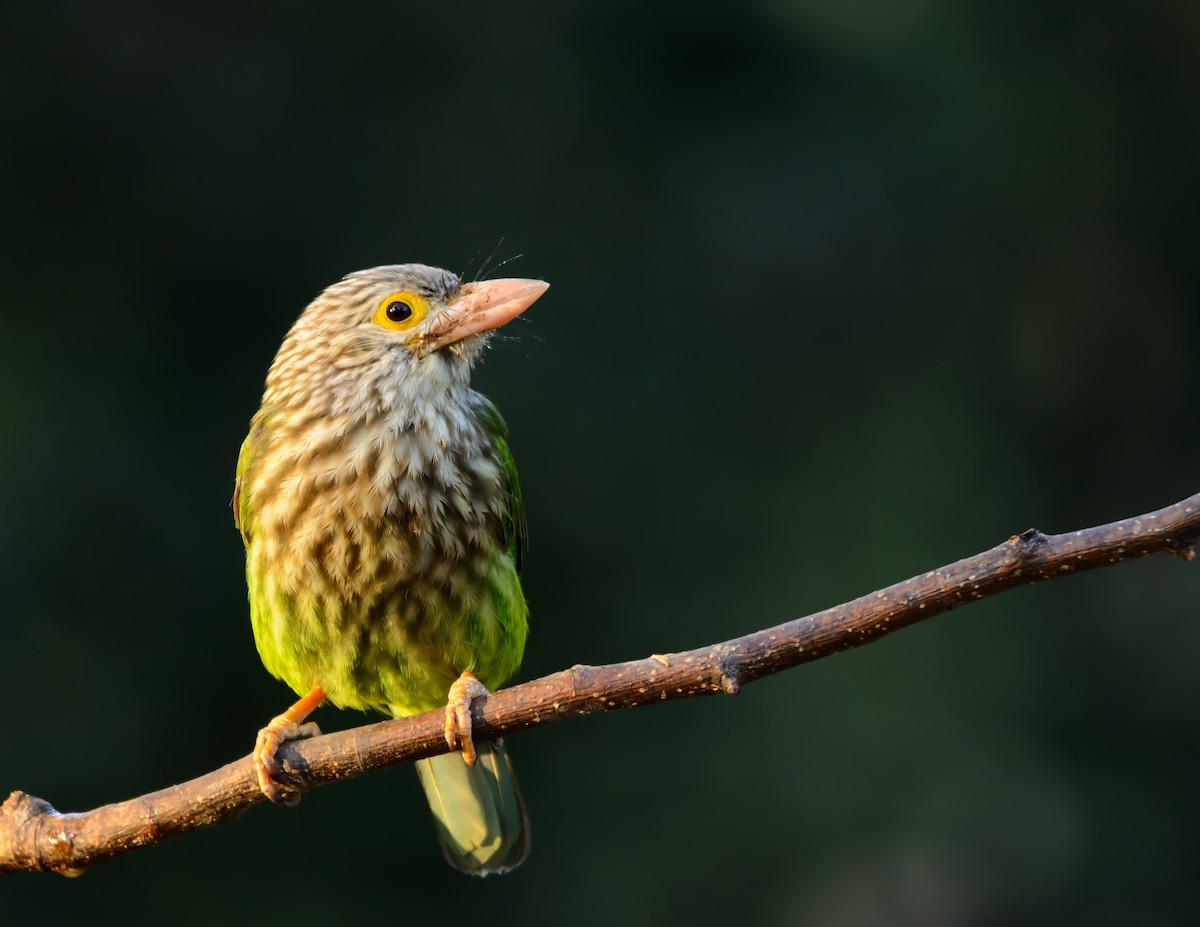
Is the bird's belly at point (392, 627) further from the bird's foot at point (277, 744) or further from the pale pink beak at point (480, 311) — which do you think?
the pale pink beak at point (480, 311)

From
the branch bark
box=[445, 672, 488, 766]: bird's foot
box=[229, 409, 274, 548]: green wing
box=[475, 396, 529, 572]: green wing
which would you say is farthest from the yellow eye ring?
the branch bark

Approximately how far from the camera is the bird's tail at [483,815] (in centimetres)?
399

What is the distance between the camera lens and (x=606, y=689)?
2.65 metres

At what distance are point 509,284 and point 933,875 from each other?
425cm

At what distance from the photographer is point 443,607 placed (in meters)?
3.45

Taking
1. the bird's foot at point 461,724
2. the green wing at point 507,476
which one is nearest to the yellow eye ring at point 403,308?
the green wing at point 507,476

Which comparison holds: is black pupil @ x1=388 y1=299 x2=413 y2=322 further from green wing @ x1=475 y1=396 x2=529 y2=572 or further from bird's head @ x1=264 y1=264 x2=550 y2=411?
green wing @ x1=475 y1=396 x2=529 y2=572

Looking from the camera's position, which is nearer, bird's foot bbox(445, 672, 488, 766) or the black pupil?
bird's foot bbox(445, 672, 488, 766)

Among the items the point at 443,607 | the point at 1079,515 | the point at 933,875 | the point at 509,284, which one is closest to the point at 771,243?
the point at 1079,515

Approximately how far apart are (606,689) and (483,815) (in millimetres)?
1500

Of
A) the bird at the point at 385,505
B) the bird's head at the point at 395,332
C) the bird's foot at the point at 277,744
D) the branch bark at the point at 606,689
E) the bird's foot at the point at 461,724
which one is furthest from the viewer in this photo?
the bird's head at the point at 395,332

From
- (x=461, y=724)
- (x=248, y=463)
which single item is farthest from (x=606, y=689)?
(x=248, y=463)

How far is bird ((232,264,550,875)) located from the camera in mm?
3400

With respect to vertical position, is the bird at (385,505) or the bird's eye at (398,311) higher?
the bird's eye at (398,311)
